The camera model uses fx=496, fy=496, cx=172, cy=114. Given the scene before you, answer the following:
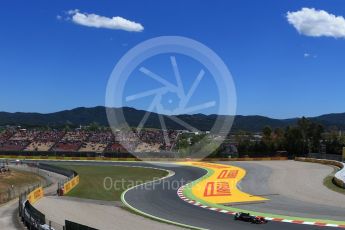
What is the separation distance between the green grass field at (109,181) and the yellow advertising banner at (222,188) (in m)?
7.09

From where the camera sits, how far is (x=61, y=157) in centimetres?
9981

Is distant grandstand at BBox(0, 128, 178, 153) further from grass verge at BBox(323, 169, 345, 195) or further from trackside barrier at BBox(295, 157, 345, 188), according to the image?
grass verge at BBox(323, 169, 345, 195)

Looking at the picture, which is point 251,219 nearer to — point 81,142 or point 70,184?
point 70,184

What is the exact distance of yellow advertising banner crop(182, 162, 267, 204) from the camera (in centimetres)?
4097

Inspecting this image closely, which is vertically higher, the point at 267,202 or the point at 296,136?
the point at 296,136

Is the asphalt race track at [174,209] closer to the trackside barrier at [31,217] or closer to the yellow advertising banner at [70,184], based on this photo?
the yellow advertising banner at [70,184]

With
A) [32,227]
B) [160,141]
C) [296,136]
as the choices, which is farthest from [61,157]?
[32,227]

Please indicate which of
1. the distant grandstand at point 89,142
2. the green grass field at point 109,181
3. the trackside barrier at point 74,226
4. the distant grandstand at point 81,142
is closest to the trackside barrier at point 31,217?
the trackside barrier at point 74,226

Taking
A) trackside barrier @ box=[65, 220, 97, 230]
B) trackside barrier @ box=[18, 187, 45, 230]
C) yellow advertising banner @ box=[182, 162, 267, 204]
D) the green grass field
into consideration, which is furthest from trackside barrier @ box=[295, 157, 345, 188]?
trackside barrier @ box=[65, 220, 97, 230]

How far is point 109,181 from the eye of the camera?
57812 millimetres

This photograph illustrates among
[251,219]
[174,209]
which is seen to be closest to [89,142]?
[174,209]

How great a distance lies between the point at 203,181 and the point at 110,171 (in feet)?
70.6

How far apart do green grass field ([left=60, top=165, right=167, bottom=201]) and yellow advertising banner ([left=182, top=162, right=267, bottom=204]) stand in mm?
7085

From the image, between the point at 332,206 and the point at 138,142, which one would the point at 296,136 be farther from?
the point at 332,206
